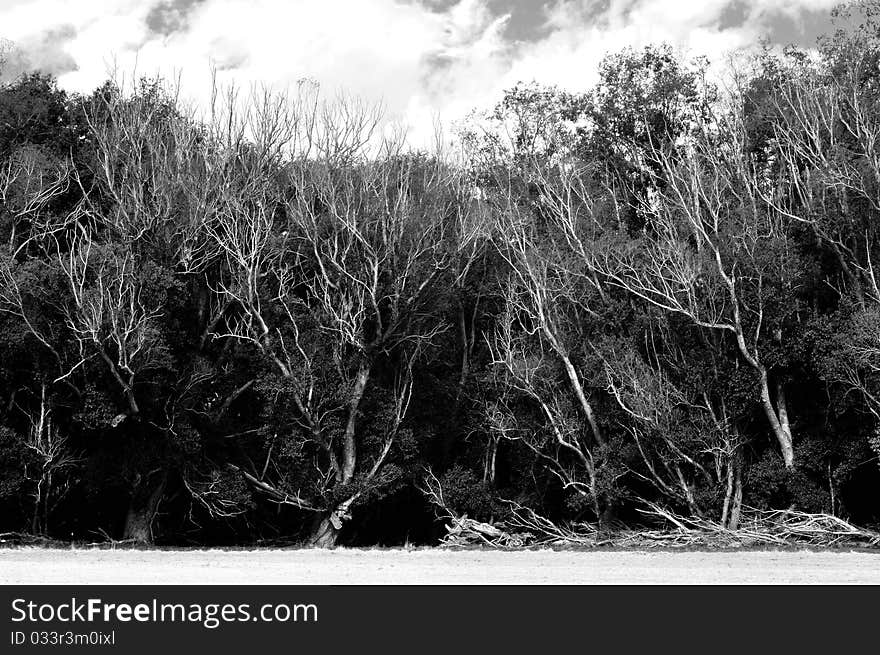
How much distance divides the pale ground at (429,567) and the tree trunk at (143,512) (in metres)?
4.63

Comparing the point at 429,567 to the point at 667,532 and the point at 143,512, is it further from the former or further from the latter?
the point at 143,512

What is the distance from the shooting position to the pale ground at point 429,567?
17.0m

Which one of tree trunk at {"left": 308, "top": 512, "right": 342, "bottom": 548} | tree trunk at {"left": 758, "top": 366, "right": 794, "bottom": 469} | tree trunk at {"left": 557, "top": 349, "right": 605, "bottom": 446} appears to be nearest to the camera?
tree trunk at {"left": 758, "top": 366, "right": 794, "bottom": 469}

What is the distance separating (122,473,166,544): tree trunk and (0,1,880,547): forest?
6 cm

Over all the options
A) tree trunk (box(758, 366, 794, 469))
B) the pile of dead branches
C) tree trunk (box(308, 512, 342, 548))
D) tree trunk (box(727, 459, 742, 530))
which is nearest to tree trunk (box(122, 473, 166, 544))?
tree trunk (box(308, 512, 342, 548))

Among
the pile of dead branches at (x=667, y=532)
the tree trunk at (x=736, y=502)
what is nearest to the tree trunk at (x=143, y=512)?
the pile of dead branches at (x=667, y=532)

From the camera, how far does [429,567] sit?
1964 centimetres

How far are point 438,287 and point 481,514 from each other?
7.21 m

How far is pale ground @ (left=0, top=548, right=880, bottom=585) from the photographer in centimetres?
1698

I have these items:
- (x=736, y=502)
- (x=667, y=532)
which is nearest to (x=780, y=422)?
(x=736, y=502)

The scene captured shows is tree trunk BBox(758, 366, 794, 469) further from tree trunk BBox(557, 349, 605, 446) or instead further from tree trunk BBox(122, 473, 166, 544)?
tree trunk BBox(122, 473, 166, 544)

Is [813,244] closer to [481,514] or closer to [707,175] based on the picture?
[707,175]

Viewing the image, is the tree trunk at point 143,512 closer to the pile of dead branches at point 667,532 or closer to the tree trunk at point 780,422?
the pile of dead branches at point 667,532

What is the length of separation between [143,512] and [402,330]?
932 centimetres
